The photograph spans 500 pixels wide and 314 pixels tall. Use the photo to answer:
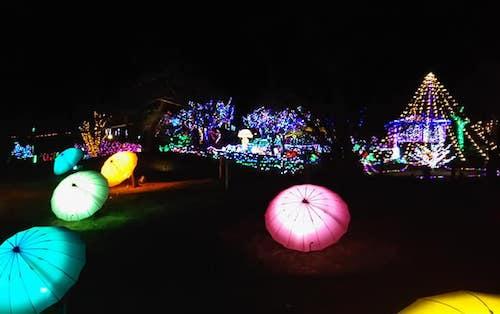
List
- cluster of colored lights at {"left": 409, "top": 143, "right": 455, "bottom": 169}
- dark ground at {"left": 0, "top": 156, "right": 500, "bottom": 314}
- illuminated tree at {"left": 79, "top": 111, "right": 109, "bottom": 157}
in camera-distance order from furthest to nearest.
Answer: illuminated tree at {"left": 79, "top": 111, "right": 109, "bottom": 157} → cluster of colored lights at {"left": 409, "top": 143, "right": 455, "bottom": 169} → dark ground at {"left": 0, "top": 156, "right": 500, "bottom": 314}

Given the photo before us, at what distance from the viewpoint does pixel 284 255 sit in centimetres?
757

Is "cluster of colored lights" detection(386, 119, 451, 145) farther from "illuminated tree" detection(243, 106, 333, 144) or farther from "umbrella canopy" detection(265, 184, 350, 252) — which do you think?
"umbrella canopy" detection(265, 184, 350, 252)

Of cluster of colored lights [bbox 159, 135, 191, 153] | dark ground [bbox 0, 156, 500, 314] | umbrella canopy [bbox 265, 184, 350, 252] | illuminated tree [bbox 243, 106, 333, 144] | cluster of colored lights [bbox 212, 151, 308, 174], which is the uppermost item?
illuminated tree [bbox 243, 106, 333, 144]

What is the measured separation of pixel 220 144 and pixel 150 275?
97.1ft

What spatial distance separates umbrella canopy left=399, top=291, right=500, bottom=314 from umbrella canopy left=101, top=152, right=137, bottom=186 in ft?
40.8

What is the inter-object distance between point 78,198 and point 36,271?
5.60 metres

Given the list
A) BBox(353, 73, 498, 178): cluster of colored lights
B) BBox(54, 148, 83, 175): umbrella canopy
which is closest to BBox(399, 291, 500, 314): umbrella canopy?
BBox(54, 148, 83, 175): umbrella canopy

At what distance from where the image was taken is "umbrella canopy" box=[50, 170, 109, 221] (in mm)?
10289

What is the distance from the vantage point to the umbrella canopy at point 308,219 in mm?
7027

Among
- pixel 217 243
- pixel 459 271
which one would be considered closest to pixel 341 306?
pixel 459 271

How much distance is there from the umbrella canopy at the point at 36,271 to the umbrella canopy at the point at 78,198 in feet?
16.9

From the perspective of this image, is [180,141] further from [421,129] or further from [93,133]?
[421,129]

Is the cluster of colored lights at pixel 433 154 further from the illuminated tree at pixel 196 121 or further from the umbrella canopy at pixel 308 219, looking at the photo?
the illuminated tree at pixel 196 121

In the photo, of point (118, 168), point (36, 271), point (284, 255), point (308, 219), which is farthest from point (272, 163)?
point (36, 271)
